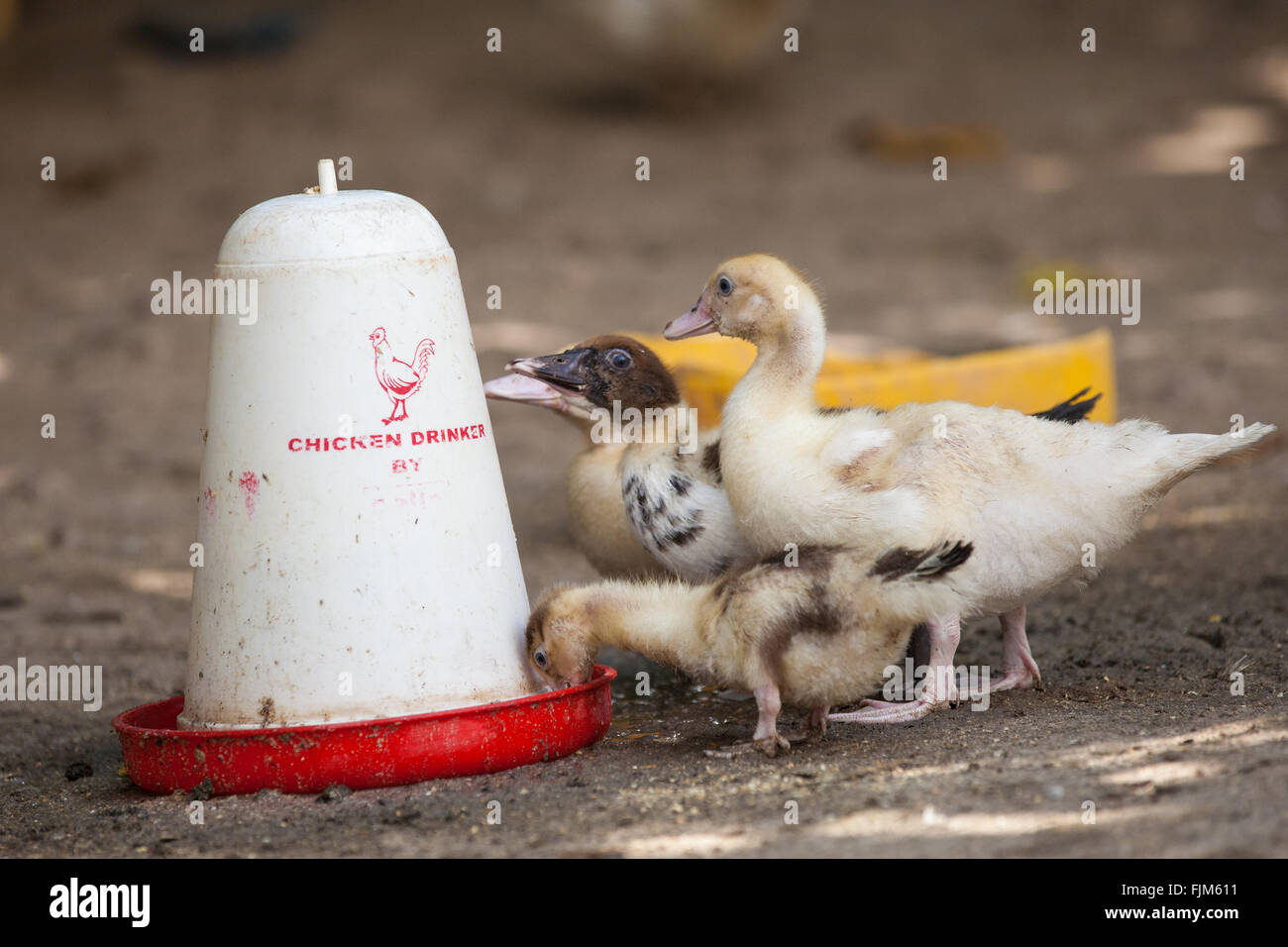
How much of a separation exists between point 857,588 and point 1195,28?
587 inches

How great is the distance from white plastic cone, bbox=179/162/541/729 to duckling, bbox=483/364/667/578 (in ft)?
3.87

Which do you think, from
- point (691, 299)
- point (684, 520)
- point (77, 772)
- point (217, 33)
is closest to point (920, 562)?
point (684, 520)

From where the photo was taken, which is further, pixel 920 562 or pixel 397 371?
pixel 397 371

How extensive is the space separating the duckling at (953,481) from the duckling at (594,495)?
836mm

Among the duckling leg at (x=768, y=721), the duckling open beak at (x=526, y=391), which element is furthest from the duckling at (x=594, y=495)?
the duckling leg at (x=768, y=721)

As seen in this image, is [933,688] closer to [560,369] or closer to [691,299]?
[560,369]

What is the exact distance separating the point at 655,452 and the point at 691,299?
6.29 m

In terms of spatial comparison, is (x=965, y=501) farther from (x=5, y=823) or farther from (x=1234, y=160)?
(x=1234, y=160)

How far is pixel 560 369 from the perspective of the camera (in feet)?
18.8

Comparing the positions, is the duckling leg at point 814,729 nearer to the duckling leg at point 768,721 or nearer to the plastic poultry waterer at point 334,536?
the duckling leg at point 768,721

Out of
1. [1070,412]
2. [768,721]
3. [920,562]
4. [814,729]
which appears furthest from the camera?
[1070,412]

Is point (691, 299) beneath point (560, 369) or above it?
above

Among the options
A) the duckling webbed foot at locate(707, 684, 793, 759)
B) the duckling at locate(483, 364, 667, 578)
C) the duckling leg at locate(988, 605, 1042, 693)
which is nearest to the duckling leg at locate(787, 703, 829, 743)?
the duckling webbed foot at locate(707, 684, 793, 759)
